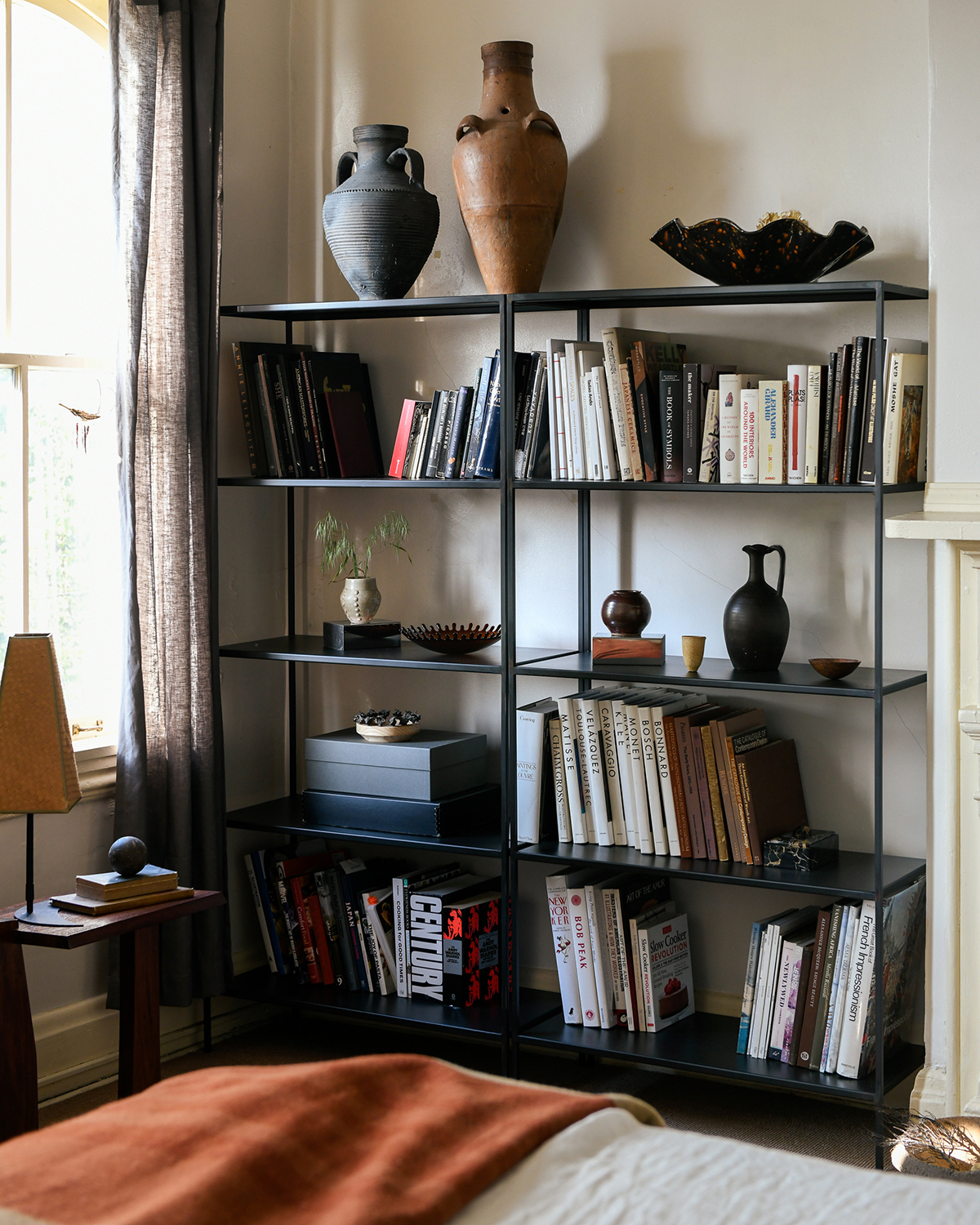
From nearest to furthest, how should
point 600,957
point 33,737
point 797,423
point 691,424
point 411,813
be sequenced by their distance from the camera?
point 33,737 < point 797,423 < point 691,424 < point 600,957 < point 411,813

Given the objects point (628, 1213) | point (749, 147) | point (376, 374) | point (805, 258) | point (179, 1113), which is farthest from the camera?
point (376, 374)

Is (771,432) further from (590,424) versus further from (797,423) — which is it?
(590,424)

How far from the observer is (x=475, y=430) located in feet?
9.96

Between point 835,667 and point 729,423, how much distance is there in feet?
1.77

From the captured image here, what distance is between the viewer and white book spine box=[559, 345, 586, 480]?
115 inches

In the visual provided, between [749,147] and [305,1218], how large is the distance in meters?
2.45

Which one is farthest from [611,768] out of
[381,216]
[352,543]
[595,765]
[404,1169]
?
[404,1169]

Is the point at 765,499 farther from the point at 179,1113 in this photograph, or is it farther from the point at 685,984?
the point at 179,1113

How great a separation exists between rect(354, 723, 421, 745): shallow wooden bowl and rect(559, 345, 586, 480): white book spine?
728mm

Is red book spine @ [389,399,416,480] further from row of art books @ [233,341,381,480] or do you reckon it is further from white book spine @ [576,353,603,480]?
white book spine @ [576,353,603,480]

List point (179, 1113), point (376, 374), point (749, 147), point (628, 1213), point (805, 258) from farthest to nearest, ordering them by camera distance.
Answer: point (376, 374) → point (749, 147) → point (805, 258) → point (179, 1113) → point (628, 1213)

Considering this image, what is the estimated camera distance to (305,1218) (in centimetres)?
130

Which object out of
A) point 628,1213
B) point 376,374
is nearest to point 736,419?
point 376,374

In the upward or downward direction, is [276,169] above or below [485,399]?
above
